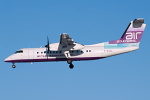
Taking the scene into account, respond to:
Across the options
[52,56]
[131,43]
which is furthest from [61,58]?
[131,43]

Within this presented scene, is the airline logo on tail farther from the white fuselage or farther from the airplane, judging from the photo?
the white fuselage

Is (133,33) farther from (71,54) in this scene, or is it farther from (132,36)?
(71,54)

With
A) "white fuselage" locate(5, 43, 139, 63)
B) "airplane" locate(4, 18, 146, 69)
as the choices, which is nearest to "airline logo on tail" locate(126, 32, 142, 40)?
"airplane" locate(4, 18, 146, 69)

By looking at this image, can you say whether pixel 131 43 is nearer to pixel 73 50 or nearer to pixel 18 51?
pixel 73 50

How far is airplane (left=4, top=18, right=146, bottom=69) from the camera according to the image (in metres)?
48.6

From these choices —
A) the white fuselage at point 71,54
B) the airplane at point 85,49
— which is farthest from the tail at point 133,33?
the white fuselage at point 71,54

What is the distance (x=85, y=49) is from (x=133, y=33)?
255 inches

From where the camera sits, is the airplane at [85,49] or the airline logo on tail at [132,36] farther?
the airline logo on tail at [132,36]

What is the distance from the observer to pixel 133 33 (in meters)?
49.7

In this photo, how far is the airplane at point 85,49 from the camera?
48625 millimetres

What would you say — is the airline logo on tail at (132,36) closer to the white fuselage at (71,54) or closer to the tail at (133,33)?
the tail at (133,33)

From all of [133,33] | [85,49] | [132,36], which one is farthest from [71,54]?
[133,33]

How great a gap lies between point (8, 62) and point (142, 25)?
18.0m

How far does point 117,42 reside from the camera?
49.4 m
